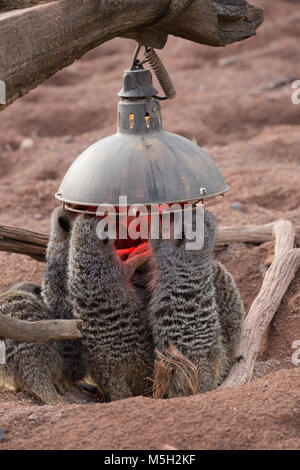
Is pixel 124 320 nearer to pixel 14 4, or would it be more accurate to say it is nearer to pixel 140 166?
pixel 140 166

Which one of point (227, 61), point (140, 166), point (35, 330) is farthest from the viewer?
point (227, 61)

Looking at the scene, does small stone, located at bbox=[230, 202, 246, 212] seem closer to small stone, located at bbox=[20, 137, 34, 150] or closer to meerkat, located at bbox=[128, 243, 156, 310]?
meerkat, located at bbox=[128, 243, 156, 310]

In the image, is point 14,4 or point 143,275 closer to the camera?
point 14,4

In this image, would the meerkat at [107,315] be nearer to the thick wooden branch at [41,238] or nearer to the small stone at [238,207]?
the thick wooden branch at [41,238]

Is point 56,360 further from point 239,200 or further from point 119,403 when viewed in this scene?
point 239,200

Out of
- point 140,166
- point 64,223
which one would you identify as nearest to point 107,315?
point 64,223

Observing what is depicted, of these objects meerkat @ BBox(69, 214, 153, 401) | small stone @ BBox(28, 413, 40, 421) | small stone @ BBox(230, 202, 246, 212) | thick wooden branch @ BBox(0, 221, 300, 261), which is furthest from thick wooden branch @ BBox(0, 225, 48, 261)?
small stone @ BBox(230, 202, 246, 212)

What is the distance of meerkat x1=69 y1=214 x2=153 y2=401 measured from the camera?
313 centimetres

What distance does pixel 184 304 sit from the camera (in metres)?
3.12

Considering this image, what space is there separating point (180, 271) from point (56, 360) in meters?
0.76

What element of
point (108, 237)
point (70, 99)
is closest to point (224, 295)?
point (108, 237)

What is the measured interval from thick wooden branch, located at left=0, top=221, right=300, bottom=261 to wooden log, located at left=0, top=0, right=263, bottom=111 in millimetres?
1398

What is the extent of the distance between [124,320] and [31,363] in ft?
1.65

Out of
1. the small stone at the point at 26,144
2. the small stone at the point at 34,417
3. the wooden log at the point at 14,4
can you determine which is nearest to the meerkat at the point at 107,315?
the small stone at the point at 34,417
